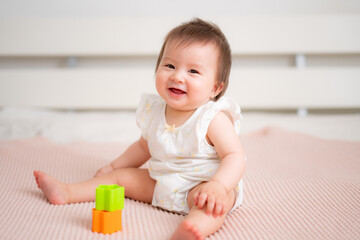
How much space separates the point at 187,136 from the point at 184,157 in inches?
2.0

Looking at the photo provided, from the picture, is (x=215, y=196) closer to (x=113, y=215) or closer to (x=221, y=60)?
(x=113, y=215)

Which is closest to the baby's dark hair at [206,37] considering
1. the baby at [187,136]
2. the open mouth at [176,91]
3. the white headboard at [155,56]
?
the baby at [187,136]

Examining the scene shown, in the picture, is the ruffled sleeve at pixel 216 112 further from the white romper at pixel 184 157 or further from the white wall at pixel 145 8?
the white wall at pixel 145 8

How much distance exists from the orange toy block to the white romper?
0.18 metres

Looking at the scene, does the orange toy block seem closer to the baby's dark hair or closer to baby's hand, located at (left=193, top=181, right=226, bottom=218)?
baby's hand, located at (left=193, top=181, right=226, bottom=218)

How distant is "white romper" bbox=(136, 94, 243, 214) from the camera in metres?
0.81

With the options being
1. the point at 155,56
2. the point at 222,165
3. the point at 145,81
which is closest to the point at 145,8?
the point at 155,56

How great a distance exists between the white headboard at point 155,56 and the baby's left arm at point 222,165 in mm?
1394

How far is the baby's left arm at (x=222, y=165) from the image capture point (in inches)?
25.3

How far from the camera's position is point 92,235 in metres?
0.62

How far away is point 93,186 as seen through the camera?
2.81 ft

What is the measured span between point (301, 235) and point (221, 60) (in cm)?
44

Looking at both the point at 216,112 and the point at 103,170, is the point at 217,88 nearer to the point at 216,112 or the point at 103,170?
the point at 216,112

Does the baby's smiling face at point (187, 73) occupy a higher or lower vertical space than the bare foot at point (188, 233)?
higher
